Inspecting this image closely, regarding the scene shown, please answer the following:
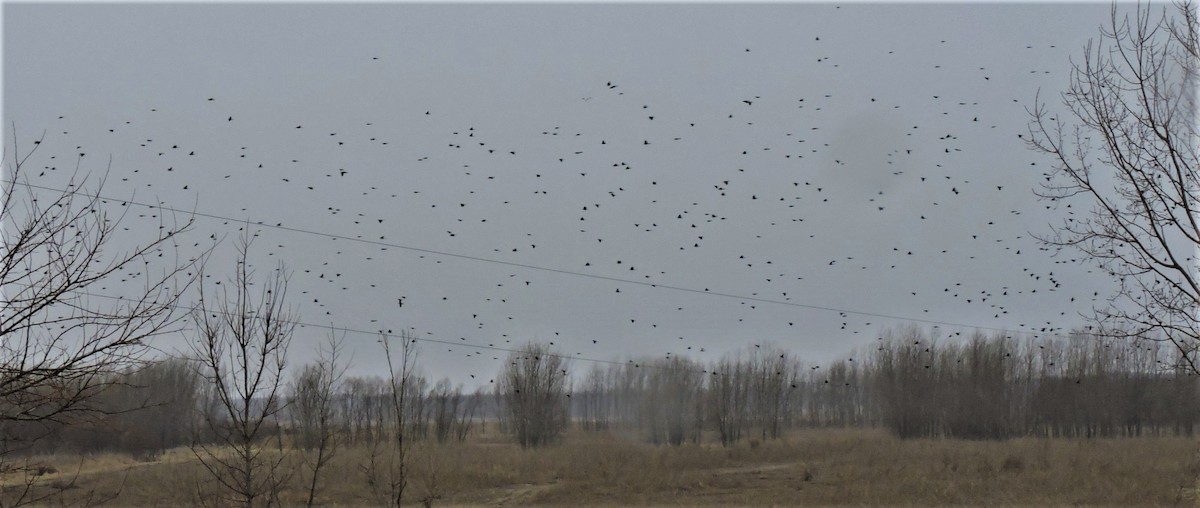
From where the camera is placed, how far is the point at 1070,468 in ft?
128

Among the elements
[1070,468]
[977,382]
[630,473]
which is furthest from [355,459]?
[977,382]

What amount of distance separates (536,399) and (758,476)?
70.0 ft

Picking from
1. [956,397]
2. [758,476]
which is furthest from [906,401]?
[758,476]

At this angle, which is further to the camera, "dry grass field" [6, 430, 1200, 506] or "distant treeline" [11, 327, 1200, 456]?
"distant treeline" [11, 327, 1200, 456]

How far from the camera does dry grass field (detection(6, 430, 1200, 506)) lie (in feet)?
114

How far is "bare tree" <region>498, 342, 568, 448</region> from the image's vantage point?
191 feet

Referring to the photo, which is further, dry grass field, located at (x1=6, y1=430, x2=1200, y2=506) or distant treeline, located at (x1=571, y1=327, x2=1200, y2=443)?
distant treeline, located at (x1=571, y1=327, x2=1200, y2=443)

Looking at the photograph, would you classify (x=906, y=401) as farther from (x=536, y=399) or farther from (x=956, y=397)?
(x=536, y=399)

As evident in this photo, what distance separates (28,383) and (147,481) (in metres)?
36.9

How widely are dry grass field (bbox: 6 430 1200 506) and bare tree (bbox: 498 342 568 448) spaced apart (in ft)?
27.8

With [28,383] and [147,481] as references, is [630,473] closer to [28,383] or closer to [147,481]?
[147,481]

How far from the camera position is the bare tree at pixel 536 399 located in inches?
2297

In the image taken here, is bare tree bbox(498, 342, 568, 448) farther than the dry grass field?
Yes

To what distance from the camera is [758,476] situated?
4231 centimetres
